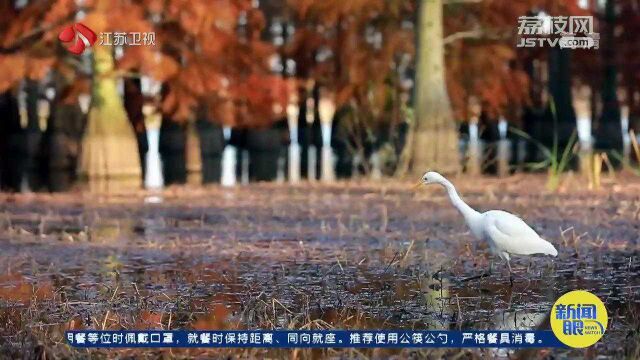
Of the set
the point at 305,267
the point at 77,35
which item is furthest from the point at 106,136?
the point at 305,267

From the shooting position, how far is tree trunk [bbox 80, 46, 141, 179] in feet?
51.9

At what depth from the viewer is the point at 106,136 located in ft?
52.2

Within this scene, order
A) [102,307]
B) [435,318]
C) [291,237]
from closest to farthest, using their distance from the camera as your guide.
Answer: [435,318], [102,307], [291,237]

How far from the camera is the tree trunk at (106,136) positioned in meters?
15.8

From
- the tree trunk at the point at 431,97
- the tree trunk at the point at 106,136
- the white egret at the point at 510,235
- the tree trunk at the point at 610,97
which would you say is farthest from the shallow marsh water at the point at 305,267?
the tree trunk at the point at 610,97

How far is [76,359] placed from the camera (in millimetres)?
5055

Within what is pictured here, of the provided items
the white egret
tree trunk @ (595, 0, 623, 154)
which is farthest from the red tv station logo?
tree trunk @ (595, 0, 623, 154)

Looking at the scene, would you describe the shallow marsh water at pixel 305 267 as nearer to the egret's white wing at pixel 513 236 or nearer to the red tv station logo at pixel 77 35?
the egret's white wing at pixel 513 236

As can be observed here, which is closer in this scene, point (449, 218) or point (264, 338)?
point (264, 338)

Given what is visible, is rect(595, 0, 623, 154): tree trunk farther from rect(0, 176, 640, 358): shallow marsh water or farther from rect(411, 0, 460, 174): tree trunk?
rect(0, 176, 640, 358): shallow marsh water

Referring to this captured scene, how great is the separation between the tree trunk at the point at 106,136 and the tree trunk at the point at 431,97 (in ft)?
12.1

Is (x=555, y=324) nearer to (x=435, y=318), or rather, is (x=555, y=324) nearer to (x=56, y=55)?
(x=435, y=318)

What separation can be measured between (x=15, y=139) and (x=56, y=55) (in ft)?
29.1

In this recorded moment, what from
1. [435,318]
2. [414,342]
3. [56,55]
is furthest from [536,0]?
[414,342]
